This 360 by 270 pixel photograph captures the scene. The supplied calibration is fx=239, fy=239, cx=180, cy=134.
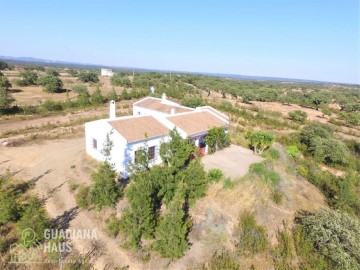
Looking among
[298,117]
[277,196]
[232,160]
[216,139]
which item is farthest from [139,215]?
[298,117]

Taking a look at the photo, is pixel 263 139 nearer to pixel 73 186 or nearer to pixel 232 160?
pixel 232 160

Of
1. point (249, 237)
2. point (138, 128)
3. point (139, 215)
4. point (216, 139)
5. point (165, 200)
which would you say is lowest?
point (249, 237)

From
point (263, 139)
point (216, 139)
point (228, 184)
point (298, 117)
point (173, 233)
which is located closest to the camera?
point (173, 233)

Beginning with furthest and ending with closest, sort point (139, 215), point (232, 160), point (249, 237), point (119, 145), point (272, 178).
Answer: point (232, 160) → point (272, 178) → point (119, 145) → point (249, 237) → point (139, 215)

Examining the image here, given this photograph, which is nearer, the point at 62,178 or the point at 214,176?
the point at 214,176

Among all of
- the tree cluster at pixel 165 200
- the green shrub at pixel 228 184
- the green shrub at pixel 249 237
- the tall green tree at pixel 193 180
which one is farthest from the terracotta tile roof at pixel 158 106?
the green shrub at pixel 249 237

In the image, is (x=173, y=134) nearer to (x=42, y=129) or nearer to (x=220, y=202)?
(x=220, y=202)
